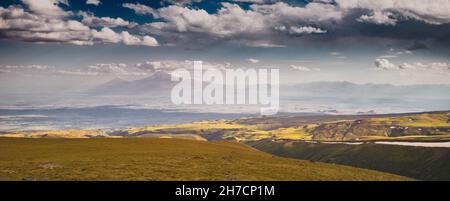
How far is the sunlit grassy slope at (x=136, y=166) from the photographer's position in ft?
229

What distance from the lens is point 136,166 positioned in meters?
79.6

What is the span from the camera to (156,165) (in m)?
81.8

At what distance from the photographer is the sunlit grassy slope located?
69.9 metres
